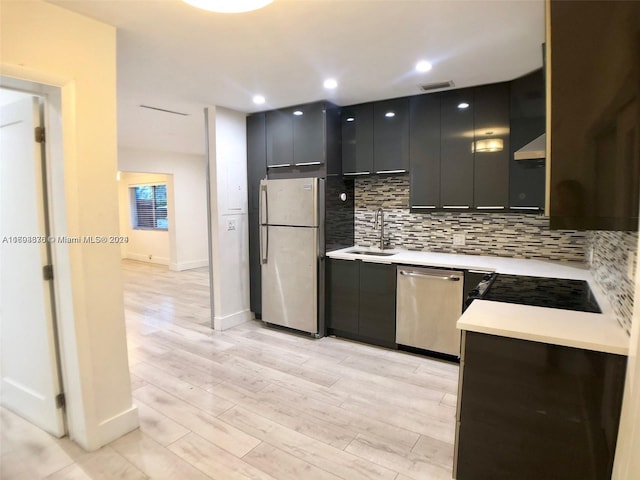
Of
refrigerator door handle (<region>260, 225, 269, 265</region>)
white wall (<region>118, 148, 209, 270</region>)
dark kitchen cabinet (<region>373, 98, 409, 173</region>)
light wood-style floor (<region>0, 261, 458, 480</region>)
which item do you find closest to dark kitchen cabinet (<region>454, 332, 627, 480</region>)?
light wood-style floor (<region>0, 261, 458, 480</region>)

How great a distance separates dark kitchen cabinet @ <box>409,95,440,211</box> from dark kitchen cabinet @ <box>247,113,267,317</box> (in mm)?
1655

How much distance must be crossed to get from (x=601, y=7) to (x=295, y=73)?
2019 millimetres

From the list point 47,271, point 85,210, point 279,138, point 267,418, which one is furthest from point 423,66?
point 47,271

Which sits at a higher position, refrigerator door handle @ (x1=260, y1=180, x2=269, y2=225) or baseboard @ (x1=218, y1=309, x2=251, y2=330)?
refrigerator door handle @ (x1=260, y1=180, x2=269, y2=225)

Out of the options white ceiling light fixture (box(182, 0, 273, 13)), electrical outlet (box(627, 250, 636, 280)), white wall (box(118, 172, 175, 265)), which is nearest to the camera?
electrical outlet (box(627, 250, 636, 280))

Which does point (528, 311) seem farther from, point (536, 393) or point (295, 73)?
point (295, 73)

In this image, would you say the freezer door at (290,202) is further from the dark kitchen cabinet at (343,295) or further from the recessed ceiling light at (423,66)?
the recessed ceiling light at (423,66)

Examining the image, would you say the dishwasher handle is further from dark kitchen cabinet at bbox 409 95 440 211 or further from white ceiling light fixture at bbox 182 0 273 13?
white ceiling light fixture at bbox 182 0 273 13

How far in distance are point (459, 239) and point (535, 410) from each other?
7.30ft

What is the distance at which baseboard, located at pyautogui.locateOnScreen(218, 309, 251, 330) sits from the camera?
13.0 ft

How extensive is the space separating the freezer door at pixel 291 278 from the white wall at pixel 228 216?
Result: 0.34 m

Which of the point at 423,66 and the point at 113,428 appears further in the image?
the point at 423,66

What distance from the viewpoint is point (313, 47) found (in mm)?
2287

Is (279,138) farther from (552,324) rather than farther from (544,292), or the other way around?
(552,324)
